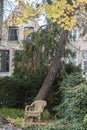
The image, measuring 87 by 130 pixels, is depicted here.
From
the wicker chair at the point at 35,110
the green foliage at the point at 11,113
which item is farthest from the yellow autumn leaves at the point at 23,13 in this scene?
the green foliage at the point at 11,113

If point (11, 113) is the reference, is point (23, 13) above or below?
above

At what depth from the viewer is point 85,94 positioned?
10.9 m

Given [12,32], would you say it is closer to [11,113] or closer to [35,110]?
[11,113]

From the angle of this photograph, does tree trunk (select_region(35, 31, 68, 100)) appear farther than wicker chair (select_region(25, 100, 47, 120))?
Yes

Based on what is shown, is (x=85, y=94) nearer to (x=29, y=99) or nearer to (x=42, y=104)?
(x=42, y=104)

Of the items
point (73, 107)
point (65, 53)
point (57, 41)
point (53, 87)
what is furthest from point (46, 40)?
point (73, 107)

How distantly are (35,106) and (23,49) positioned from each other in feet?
10.8

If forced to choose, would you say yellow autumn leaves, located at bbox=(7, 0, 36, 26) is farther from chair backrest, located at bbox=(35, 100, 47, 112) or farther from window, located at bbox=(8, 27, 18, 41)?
window, located at bbox=(8, 27, 18, 41)

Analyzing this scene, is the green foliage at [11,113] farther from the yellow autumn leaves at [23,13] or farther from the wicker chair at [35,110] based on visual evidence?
the yellow autumn leaves at [23,13]

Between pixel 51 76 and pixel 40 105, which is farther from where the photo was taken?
pixel 51 76

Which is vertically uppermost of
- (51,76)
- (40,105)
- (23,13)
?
(23,13)

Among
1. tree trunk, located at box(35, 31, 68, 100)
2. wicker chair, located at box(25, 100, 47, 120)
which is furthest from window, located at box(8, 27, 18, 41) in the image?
wicker chair, located at box(25, 100, 47, 120)

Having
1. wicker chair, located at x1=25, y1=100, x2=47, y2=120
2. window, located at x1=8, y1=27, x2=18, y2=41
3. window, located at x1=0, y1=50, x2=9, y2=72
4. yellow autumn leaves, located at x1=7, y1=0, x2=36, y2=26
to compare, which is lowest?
window, located at x1=0, y1=50, x2=9, y2=72

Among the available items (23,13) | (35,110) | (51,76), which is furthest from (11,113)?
(23,13)
